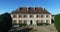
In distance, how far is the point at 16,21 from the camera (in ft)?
195

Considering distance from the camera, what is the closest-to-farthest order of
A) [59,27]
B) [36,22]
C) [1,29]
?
[1,29] → [59,27] → [36,22]

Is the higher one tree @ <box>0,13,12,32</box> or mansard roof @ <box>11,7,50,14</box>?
tree @ <box>0,13,12,32</box>

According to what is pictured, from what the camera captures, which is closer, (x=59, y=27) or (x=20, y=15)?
(x=59, y=27)

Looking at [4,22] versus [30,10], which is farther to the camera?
[30,10]

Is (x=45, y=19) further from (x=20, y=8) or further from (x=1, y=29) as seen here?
(x=1, y=29)

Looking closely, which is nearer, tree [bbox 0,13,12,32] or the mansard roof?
tree [bbox 0,13,12,32]

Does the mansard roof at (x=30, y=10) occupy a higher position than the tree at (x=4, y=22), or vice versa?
the tree at (x=4, y=22)

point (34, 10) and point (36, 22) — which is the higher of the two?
point (34, 10)

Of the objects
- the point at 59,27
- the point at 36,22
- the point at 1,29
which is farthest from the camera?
the point at 36,22

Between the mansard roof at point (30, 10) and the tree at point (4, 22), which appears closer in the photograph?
the tree at point (4, 22)

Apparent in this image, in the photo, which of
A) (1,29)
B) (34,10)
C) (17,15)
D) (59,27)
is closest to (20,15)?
(17,15)

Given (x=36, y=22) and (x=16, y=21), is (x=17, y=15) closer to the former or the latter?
(x=16, y=21)

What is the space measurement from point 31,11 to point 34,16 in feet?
6.02

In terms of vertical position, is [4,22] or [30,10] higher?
[4,22]
